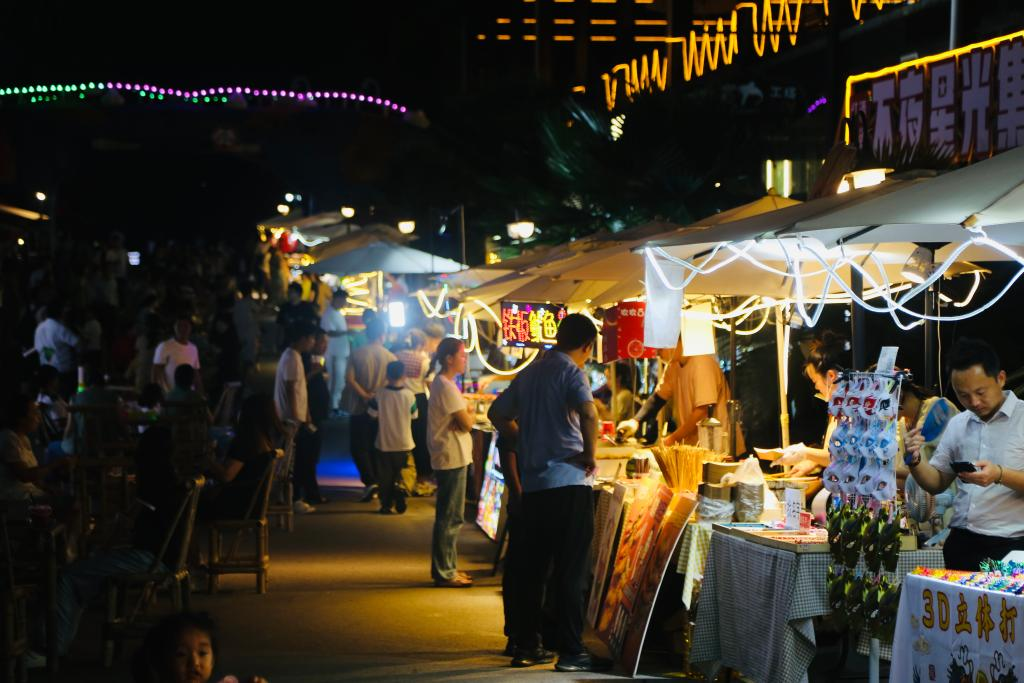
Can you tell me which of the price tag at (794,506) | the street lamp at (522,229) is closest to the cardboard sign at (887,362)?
the price tag at (794,506)

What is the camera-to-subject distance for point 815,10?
54.3 ft

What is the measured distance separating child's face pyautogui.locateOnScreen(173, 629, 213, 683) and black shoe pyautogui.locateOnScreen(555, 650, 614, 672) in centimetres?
397

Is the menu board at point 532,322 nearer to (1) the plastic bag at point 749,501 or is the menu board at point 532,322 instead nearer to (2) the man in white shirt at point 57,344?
(1) the plastic bag at point 749,501

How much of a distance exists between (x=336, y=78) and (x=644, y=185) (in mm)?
29132

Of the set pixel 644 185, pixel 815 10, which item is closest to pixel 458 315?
A: pixel 644 185

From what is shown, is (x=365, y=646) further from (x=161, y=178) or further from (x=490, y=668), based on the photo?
(x=161, y=178)

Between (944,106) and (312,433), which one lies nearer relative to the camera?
(944,106)

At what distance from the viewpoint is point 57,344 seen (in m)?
17.0

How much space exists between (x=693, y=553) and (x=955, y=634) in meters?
2.42

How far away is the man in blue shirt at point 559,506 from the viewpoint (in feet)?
27.1

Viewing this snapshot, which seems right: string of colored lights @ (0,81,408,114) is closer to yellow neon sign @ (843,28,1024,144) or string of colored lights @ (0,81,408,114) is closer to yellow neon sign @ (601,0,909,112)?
yellow neon sign @ (601,0,909,112)

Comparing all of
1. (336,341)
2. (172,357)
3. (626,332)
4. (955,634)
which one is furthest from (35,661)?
(336,341)

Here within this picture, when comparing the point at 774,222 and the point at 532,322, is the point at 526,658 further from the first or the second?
the point at 532,322

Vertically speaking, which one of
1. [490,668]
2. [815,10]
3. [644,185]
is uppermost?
[815,10]
